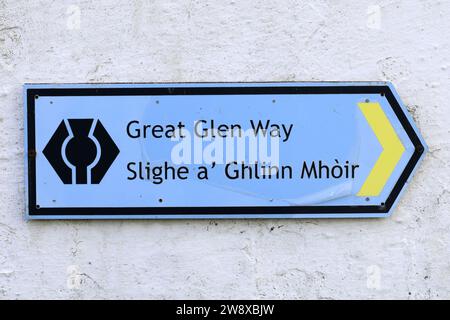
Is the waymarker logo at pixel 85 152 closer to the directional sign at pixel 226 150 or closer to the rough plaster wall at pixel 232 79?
the directional sign at pixel 226 150

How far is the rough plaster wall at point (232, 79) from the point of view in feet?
Answer: 8.02

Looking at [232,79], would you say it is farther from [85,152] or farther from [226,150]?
[85,152]

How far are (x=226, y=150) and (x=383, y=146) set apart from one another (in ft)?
1.89

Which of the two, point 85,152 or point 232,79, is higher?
point 232,79

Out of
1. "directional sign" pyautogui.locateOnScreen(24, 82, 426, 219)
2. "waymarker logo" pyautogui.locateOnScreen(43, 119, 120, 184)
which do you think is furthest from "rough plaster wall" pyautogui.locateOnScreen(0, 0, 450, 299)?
"waymarker logo" pyautogui.locateOnScreen(43, 119, 120, 184)

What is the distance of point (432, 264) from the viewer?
8.05 feet

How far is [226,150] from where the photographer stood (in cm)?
244

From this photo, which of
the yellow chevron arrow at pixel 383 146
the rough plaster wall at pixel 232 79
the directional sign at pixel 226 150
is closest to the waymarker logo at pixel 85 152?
the directional sign at pixel 226 150

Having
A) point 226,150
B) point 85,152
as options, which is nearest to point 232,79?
point 226,150

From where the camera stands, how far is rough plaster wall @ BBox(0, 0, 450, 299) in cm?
244

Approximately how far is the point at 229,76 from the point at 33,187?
84 cm

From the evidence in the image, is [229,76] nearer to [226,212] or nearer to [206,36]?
[206,36]

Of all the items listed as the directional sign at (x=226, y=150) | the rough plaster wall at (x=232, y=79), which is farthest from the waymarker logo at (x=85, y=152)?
the rough plaster wall at (x=232, y=79)
